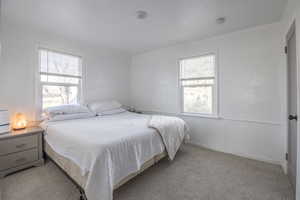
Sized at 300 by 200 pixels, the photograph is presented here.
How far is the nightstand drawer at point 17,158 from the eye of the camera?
208cm

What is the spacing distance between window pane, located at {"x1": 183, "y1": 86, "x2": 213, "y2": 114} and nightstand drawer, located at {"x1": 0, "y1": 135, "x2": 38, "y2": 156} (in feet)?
10.1

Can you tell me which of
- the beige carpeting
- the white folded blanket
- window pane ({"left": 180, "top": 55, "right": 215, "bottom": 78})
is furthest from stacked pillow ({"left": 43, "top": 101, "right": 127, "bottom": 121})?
window pane ({"left": 180, "top": 55, "right": 215, "bottom": 78})

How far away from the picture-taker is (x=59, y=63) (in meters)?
3.19

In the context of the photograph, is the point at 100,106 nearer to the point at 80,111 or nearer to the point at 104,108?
the point at 104,108

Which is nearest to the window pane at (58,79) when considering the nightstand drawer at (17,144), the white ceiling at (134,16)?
the white ceiling at (134,16)

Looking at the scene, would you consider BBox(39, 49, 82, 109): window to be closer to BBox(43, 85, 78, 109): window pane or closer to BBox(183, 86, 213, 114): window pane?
BBox(43, 85, 78, 109): window pane

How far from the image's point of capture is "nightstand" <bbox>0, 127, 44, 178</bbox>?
6.83 feet

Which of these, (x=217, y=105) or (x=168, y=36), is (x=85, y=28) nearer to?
(x=168, y=36)

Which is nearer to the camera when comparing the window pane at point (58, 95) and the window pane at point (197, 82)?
the window pane at point (58, 95)

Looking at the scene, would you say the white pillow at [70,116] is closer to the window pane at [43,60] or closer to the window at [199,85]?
the window pane at [43,60]

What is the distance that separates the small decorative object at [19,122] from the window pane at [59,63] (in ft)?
3.25

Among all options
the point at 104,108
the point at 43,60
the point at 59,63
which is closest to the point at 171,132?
the point at 104,108

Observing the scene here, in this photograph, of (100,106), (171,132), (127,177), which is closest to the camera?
(127,177)

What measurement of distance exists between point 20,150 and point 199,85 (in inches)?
139
